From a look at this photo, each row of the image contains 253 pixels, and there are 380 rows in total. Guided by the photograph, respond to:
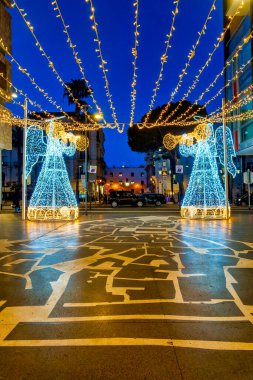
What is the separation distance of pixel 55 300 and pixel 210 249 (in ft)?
17.3

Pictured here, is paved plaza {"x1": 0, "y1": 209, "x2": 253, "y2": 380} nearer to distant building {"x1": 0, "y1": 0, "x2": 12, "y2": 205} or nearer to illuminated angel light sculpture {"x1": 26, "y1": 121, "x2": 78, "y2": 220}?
illuminated angel light sculpture {"x1": 26, "y1": 121, "x2": 78, "y2": 220}

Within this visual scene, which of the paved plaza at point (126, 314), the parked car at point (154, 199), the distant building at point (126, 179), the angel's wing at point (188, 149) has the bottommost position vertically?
the paved plaza at point (126, 314)

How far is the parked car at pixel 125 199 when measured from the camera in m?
39.0

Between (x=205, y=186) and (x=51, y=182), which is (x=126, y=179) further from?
(x=51, y=182)

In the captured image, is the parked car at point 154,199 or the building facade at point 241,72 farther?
the parked car at point 154,199

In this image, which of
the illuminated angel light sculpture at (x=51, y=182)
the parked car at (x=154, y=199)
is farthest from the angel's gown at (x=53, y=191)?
the parked car at (x=154, y=199)

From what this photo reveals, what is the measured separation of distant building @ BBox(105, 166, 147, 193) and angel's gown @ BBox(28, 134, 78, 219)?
285 feet

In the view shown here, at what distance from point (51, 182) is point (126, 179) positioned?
89.3m

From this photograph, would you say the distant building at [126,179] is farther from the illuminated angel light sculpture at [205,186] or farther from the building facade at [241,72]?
the illuminated angel light sculpture at [205,186]

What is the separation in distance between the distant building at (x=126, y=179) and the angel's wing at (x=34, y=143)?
8634 centimetres

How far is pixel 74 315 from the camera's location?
453 cm

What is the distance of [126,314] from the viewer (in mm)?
4547

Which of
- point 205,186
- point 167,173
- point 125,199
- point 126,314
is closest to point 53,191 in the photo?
point 205,186

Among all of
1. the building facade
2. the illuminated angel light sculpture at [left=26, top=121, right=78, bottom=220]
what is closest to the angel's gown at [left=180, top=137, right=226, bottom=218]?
the illuminated angel light sculpture at [left=26, top=121, right=78, bottom=220]
